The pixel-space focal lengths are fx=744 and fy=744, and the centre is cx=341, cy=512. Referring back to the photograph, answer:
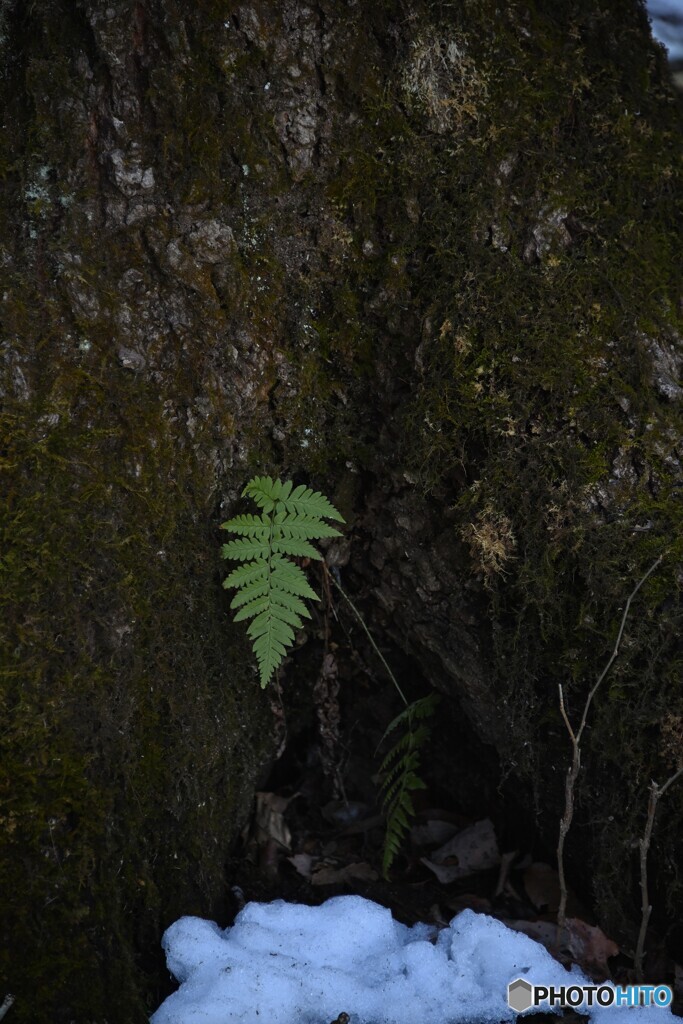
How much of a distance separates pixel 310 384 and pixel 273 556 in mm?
724

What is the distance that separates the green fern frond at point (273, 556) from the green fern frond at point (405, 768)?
2.56ft

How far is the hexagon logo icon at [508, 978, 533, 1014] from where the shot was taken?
2.46 meters

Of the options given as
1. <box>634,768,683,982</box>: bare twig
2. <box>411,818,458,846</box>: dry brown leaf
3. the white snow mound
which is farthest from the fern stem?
<box>634,768,683,982</box>: bare twig

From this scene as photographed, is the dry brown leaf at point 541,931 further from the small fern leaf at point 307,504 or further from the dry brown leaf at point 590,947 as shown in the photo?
the small fern leaf at point 307,504

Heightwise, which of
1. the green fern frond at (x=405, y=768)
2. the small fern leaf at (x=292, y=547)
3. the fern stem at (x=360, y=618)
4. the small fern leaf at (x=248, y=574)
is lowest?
the green fern frond at (x=405, y=768)

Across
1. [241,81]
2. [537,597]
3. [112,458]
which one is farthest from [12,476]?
[537,597]

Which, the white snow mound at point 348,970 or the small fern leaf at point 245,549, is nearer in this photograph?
the white snow mound at point 348,970

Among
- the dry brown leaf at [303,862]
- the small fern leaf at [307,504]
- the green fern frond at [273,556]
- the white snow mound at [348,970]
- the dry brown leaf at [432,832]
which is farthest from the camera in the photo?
the dry brown leaf at [432,832]

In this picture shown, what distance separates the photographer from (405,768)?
3.32 metres

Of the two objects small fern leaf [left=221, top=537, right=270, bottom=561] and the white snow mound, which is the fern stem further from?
the white snow mound

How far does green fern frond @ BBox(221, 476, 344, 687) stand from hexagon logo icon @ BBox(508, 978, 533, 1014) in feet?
4.32

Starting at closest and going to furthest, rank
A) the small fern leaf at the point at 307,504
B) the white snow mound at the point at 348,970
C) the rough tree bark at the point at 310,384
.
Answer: the white snow mound at the point at 348,970 < the rough tree bark at the point at 310,384 < the small fern leaf at the point at 307,504

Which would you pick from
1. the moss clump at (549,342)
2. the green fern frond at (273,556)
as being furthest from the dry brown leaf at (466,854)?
the green fern frond at (273,556)

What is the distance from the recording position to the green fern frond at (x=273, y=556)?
8.77ft
